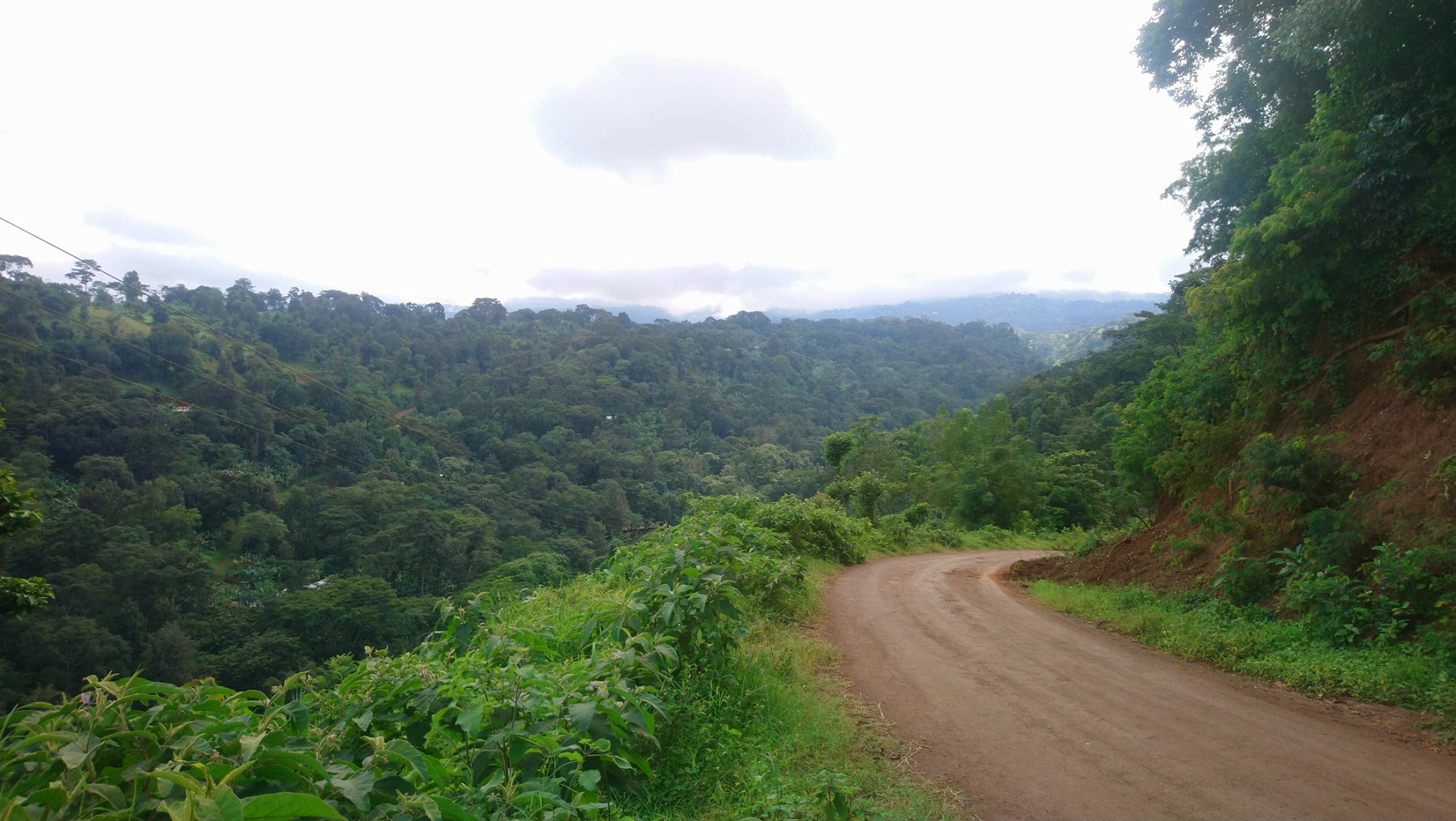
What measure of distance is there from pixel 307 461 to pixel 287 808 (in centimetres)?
4213

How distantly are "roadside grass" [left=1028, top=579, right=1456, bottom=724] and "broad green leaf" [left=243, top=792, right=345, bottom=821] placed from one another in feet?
22.1

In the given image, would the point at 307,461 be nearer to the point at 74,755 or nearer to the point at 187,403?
the point at 187,403

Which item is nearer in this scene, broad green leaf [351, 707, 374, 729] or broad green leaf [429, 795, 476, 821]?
broad green leaf [429, 795, 476, 821]

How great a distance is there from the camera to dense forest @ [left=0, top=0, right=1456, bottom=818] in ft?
12.3

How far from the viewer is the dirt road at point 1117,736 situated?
4.00 meters

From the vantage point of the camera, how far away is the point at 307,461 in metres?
37.8

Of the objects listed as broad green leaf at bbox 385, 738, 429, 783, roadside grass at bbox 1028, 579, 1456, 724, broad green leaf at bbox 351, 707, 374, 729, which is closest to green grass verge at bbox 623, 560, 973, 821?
broad green leaf at bbox 351, 707, 374, 729

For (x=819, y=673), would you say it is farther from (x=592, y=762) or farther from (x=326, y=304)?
(x=326, y=304)

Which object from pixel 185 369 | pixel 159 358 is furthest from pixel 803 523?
pixel 185 369

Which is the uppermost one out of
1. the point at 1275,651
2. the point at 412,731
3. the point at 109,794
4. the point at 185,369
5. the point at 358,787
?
the point at 109,794

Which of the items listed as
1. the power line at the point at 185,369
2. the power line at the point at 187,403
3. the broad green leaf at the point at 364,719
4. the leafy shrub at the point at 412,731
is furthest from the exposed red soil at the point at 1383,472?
the power line at the point at 185,369

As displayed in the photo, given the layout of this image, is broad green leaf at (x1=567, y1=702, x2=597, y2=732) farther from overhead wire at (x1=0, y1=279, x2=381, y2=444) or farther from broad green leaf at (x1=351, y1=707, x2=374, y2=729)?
overhead wire at (x1=0, y1=279, x2=381, y2=444)

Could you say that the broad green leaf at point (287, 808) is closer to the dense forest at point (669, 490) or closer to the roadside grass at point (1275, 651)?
the dense forest at point (669, 490)

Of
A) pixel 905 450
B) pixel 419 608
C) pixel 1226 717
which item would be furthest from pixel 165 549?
pixel 905 450
